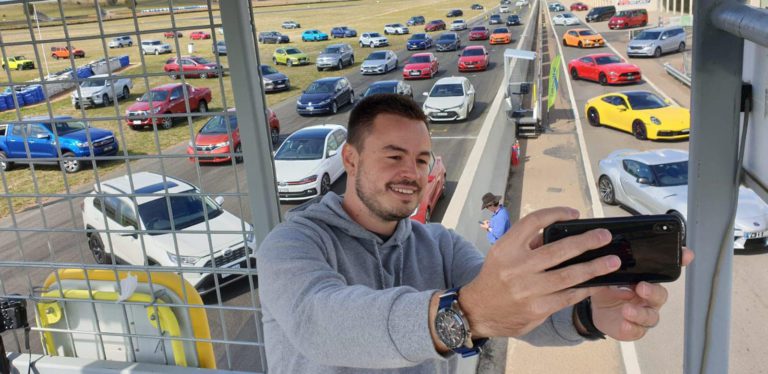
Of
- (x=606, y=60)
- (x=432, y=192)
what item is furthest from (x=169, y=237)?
(x=606, y=60)

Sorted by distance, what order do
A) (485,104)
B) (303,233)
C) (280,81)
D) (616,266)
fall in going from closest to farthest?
(616,266), (303,233), (485,104), (280,81)

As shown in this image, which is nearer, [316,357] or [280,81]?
[316,357]

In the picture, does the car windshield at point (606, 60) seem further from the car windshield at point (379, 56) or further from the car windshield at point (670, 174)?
the car windshield at point (670, 174)

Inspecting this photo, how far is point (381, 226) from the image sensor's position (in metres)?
1.96

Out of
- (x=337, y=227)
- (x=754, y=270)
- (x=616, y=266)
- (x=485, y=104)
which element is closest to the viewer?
(x=616, y=266)

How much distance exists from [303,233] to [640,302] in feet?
2.94

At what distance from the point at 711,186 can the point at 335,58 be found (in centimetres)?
3517

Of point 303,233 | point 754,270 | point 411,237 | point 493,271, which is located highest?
point 493,271

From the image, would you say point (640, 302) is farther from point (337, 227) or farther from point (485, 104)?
point (485, 104)

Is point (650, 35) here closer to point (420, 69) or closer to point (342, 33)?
point (420, 69)

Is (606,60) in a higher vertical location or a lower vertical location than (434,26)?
lower

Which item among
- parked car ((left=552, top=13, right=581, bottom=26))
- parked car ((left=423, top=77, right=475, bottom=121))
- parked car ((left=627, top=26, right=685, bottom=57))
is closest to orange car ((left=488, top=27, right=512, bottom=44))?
parked car ((left=627, top=26, right=685, bottom=57))

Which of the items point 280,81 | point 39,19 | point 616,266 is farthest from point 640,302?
point 280,81

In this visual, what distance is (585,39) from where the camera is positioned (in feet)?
126
